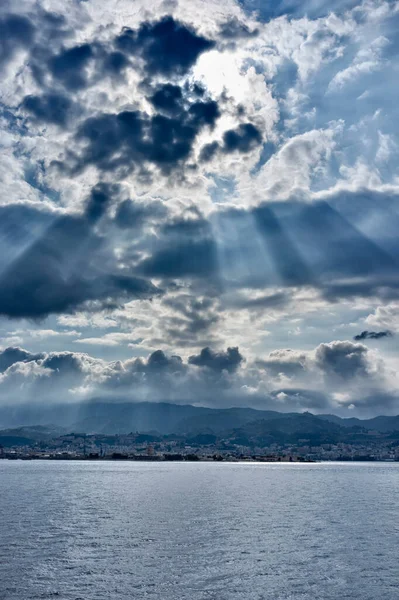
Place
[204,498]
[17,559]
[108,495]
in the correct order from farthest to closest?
1. [108,495]
2. [204,498]
3. [17,559]

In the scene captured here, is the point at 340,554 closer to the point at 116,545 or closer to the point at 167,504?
the point at 116,545

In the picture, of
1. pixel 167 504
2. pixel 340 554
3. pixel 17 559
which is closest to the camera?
pixel 17 559

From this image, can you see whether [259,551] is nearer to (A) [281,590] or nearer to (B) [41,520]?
(A) [281,590]

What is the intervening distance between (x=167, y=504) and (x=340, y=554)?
6949 centimetres

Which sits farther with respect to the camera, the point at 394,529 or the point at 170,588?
the point at 394,529

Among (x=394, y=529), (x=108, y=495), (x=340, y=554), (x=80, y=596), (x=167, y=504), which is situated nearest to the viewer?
(x=80, y=596)

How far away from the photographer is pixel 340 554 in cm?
8200

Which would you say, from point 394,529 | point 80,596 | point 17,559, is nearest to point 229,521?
point 394,529

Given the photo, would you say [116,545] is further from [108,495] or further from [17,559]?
[108,495]

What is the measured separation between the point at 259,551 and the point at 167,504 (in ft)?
215

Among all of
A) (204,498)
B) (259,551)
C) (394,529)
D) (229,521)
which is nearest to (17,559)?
(259,551)

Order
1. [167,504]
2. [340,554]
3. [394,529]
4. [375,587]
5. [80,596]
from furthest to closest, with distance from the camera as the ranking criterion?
[167,504], [394,529], [340,554], [375,587], [80,596]

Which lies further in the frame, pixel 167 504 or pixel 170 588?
pixel 167 504

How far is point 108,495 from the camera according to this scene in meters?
172
